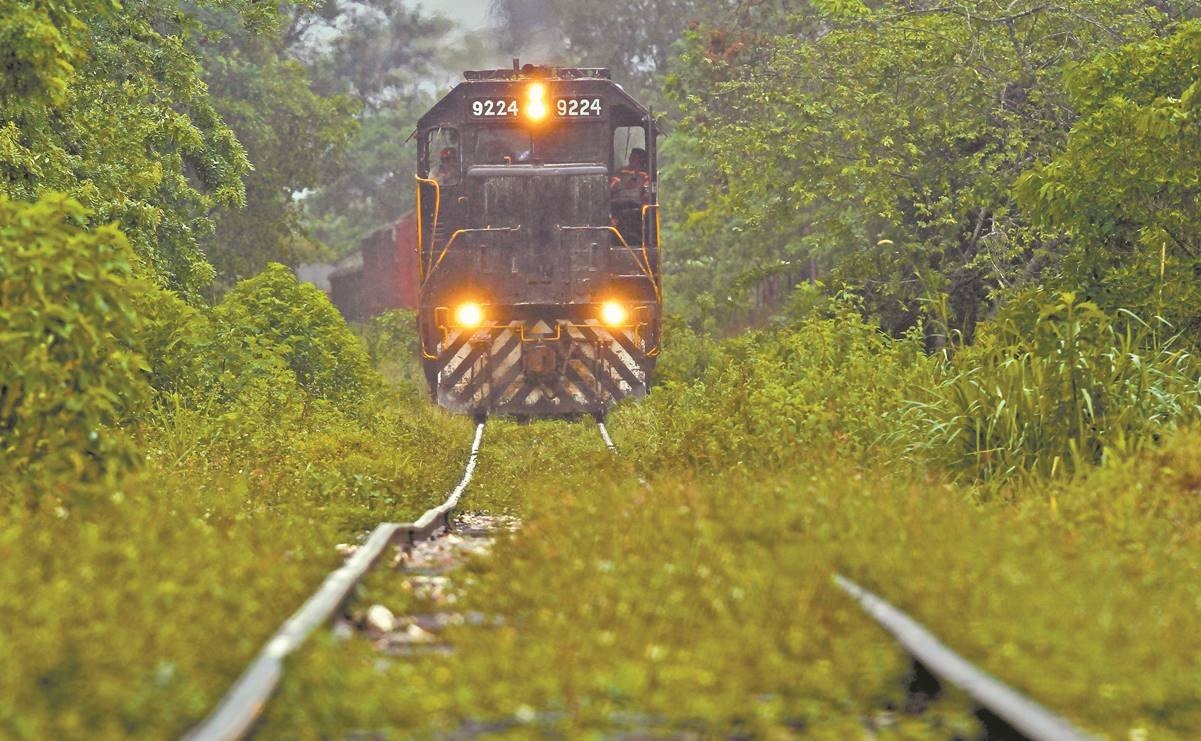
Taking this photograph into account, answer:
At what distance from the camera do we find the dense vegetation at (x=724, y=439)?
17.0ft

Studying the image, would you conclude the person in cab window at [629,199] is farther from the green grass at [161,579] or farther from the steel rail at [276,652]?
the steel rail at [276,652]

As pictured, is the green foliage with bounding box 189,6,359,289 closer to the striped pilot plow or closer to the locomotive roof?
the striped pilot plow

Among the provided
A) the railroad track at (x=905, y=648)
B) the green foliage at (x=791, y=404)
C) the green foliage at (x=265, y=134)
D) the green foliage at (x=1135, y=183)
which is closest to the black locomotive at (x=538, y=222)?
the green foliage at (x=791, y=404)

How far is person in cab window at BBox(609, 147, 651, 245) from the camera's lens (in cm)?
2023

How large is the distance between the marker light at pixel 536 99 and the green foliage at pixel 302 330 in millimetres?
3530

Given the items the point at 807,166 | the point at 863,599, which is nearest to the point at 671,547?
the point at 863,599

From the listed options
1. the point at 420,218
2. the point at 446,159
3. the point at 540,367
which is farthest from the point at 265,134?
the point at 540,367

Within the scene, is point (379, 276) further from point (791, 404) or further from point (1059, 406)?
point (1059, 406)

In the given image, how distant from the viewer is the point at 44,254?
871cm

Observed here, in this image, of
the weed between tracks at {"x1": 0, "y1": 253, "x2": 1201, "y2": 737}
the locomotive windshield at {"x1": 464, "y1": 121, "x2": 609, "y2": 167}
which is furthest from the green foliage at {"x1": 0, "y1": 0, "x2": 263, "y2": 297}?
the locomotive windshield at {"x1": 464, "y1": 121, "x2": 609, "y2": 167}

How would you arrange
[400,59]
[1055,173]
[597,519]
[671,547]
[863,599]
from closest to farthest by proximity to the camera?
[863,599]
[671,547]
[597,519]
[1055,173]
[400,59]

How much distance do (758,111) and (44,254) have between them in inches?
730

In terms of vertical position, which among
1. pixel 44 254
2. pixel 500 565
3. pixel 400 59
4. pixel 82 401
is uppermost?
pixel 400 59

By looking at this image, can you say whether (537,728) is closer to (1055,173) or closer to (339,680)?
(339,680)
